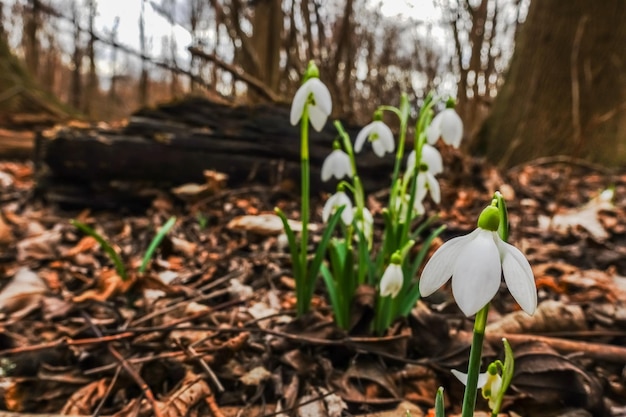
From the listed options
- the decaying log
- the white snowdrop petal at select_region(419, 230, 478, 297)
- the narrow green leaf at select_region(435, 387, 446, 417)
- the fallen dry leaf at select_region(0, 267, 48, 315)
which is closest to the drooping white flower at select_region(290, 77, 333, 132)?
the white snowdrop petal at select_region(419, 230, 478, 297)

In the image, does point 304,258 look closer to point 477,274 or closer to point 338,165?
point 338,165

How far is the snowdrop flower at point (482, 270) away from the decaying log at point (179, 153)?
2.18 metres

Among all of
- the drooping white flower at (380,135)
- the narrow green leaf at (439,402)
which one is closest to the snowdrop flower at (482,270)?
the narrow green leaf at (439,402)

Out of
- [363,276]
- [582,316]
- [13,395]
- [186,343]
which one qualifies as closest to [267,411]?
[186,343]

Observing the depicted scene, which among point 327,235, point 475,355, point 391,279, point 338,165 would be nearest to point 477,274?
point 475,355

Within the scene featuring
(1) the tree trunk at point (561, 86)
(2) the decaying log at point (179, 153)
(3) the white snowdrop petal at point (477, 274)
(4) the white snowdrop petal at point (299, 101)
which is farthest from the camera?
(1) the tree trunk at point (561, 86)

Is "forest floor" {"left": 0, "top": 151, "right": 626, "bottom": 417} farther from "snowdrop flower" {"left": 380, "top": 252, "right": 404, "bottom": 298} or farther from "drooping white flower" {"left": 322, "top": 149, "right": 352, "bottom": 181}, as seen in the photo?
"drooping white flower" {"left": 322, "top": 149, "right": 352, "bottom": 181}

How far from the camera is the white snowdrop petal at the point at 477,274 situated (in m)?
0.67

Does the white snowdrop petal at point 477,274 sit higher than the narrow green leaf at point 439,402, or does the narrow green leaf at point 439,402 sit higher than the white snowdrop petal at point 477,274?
the white snowdrop petal at point 477,274

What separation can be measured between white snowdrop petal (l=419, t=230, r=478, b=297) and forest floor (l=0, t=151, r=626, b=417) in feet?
1.77

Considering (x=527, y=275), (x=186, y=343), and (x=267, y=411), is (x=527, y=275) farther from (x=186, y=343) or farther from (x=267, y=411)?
(x=186, y=343)

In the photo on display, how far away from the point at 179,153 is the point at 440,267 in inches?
94.1

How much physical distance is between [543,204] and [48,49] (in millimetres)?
14020

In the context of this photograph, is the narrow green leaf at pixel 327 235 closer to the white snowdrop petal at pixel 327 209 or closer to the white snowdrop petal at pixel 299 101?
the white snowdrop petal at pixel 327 209
